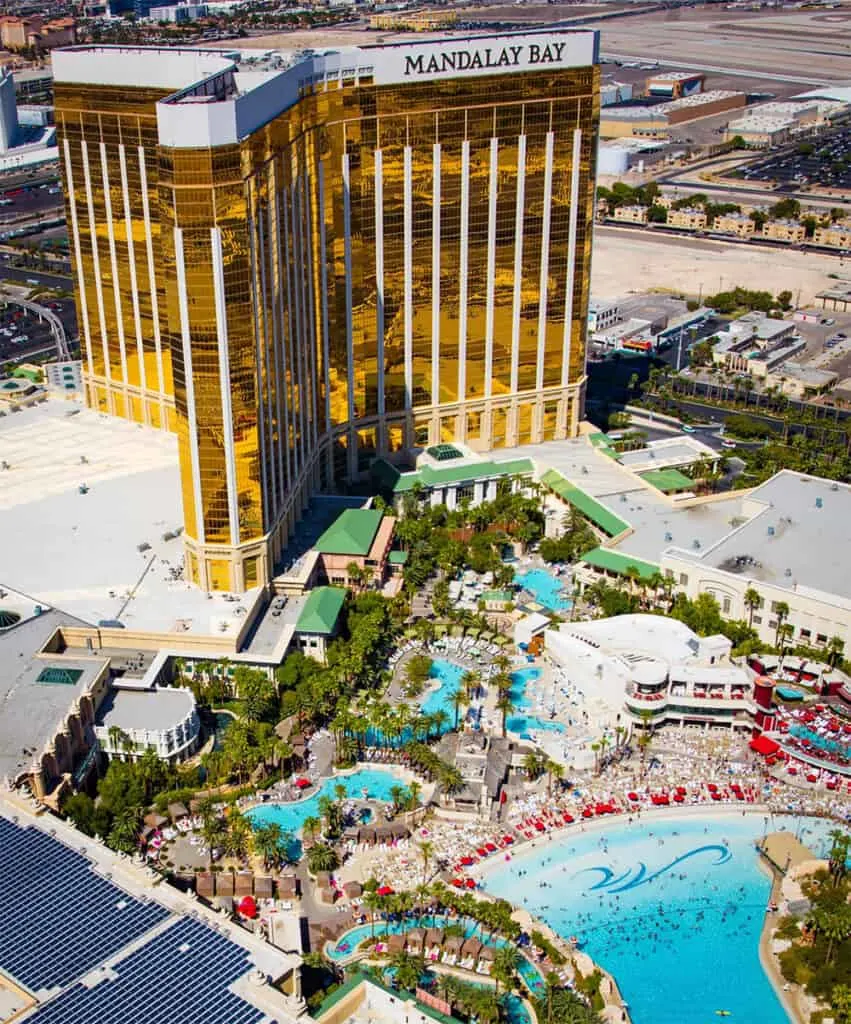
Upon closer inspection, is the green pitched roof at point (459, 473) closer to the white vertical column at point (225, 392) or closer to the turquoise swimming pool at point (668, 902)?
the white vertical column at point (225, 392)

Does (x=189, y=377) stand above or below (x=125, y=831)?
above

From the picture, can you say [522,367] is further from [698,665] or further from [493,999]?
[493,999]

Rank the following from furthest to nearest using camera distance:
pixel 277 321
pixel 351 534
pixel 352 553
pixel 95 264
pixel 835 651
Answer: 1. pixel 95 264
2. pixel 351 534
3. pixel 352 553
4. pixel 277 321
5. pixel 835 651

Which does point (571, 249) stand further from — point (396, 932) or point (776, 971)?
point (776, 971)

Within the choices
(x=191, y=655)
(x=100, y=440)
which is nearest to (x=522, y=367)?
(x=100, y=440)

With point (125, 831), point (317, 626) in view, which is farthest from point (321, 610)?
point (125, 831)

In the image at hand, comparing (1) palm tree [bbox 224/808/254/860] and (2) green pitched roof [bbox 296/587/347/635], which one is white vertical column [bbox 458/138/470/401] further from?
(1) palm tree [bbox 224/808/254/860]

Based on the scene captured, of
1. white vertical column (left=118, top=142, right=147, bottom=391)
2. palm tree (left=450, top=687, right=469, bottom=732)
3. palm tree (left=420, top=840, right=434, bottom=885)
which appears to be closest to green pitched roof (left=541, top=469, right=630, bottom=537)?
palm tree (left=450, top=687, right=469, bottom=732)
